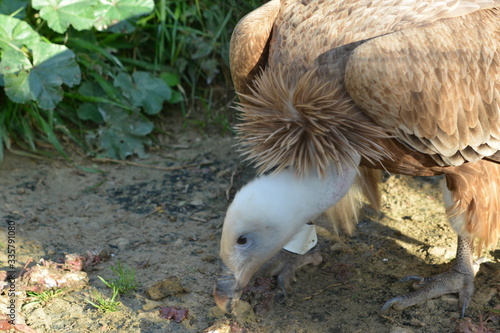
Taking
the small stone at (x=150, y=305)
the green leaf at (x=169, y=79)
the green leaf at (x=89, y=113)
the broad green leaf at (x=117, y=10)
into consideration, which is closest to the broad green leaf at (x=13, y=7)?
the broad green leaf at (x=117, y=10)

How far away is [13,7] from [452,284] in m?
3.82

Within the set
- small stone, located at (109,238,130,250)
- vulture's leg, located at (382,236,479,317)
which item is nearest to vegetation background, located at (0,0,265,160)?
small stone, located at (109,238,130,250)

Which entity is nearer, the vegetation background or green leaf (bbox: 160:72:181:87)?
the vegetation background

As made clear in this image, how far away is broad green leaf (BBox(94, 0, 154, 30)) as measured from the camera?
5.12 m

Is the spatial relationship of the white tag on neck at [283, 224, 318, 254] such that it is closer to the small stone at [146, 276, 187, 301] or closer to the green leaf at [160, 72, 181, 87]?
the small stone at [146, 276, 187, 301]

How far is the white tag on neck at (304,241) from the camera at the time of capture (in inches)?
155

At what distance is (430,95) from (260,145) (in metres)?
0.90

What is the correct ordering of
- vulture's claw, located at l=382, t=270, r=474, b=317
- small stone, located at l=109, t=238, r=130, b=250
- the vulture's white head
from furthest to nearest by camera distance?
small stone, located at l=109, t=238, r=130, b=250 < vulture's claw, located at l=382, t=270, r=474, b=317 < the vulture's white head

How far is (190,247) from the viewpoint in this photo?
4.05m

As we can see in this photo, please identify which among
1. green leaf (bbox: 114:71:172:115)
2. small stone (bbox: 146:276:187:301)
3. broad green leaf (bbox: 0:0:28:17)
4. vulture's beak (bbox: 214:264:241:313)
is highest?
broad green leaf (bbox: 0:0:28:17)

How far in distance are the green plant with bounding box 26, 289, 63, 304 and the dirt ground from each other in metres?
0.02

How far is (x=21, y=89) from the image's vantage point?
15.1 ft

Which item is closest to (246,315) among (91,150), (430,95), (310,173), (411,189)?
(310,173)

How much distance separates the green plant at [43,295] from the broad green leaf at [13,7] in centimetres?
250
